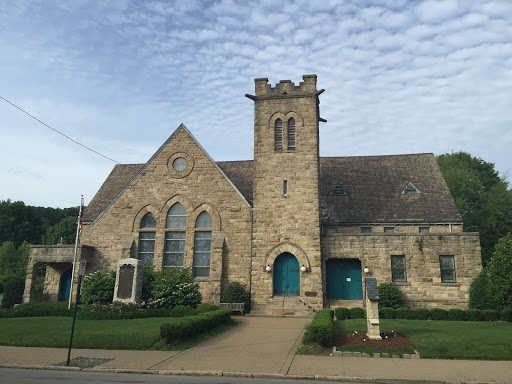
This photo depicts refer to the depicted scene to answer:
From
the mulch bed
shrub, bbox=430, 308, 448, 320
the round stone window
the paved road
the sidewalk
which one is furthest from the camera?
the round stone window

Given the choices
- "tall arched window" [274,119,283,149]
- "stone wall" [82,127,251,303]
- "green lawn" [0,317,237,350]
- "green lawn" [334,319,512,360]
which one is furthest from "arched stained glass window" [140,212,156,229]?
"green lawn" [334,319,512,360]

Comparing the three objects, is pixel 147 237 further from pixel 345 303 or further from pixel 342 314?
pixel 342 314

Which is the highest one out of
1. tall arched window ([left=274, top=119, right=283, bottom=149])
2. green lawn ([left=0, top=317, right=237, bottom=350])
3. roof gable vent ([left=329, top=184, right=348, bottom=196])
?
tall arched window ([left=274, top=119, right=283, bottom=149])

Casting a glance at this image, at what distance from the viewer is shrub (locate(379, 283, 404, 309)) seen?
881 inches

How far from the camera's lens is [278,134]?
25531 millimetres

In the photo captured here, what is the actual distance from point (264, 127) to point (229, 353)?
651 inches

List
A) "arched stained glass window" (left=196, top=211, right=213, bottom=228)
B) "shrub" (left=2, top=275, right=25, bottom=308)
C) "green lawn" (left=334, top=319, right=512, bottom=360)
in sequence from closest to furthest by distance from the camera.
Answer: "green lawn" (left=334, top=319, right=512, bottom=360)
"arched stained glass window" (left=196, top=211, right=213, bottom=228)
"shrub" (left=2, top=275, right=25, bottom=308)

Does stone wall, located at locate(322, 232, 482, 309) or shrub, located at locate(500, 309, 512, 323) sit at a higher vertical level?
stone wall, located at locate(322, 232, 482, 309)

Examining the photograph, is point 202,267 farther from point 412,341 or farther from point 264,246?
point 412,341

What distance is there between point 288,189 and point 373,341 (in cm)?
1257

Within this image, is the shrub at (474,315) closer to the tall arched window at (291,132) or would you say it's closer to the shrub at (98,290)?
the tall arched window at (291,132)

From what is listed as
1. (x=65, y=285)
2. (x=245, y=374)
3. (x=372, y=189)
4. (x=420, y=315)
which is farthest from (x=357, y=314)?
(x=65, y=285)

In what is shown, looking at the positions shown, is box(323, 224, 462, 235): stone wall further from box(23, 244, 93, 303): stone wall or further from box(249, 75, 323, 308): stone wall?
box(23, 244, 93, 303): stone wall

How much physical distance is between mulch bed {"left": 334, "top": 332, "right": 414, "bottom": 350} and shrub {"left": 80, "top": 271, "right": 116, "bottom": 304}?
12.6 metres
